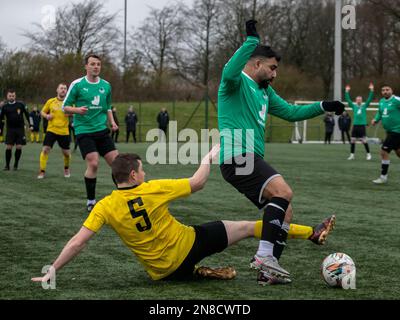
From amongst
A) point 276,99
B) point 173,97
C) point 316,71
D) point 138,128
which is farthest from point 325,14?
point 276,99

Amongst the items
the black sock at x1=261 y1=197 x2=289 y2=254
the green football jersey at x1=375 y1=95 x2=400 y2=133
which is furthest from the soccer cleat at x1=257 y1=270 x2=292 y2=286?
the green football jersey at x1=375 y1=95 x2=400 y2=133

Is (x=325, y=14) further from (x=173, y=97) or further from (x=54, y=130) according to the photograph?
(x=54, y=130)

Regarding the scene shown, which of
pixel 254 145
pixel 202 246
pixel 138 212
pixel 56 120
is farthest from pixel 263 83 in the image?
pixel 56 120

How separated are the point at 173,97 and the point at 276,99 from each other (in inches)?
1922

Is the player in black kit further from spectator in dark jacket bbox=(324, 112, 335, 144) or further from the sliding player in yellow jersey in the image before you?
spectator in dark jacket bbox=(324, 112, 335, 144)

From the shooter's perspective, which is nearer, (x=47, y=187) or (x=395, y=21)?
(x=47, y=187)

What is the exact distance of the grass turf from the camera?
5.61m

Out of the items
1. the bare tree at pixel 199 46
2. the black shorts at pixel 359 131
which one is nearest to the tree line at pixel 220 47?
the bare tree at pixel 199 46

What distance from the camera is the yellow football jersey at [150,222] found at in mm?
5707

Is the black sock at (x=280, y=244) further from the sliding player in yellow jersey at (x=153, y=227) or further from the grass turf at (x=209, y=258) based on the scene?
the sliding player in yellow jersey at (x=153, y=227)

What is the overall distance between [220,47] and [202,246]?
180 feet

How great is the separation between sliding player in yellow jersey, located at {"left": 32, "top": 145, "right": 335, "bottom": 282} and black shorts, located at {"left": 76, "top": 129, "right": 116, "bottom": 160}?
4.64 metres

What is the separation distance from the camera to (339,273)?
225 inches
